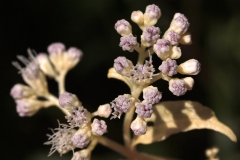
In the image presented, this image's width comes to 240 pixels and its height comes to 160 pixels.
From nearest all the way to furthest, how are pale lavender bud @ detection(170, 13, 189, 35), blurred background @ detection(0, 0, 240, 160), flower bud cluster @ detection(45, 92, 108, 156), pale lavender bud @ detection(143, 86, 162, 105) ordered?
pale lavender bud @ detection(143, 86, 162, 105) → flower bud cluster @ detection(45, 92, 108, 156) → pale lavender bud @ detection(170, 13, 189, 35) → blurred background @ detection(0, 0, 240, 160)

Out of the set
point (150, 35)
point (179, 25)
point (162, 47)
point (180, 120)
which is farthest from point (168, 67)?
point (180, 120)

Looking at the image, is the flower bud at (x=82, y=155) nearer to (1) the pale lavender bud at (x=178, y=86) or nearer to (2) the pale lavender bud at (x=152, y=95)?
(2) the pale lavender bud at (x=152, y=95)

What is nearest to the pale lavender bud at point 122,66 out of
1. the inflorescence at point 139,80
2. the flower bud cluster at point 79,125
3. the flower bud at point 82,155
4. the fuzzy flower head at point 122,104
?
the inflorescence at point 139,80

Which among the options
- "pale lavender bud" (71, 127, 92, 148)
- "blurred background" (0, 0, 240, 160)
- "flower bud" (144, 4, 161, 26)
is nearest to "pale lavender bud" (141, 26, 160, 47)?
"flower bud" (144, 4, 161, 26)

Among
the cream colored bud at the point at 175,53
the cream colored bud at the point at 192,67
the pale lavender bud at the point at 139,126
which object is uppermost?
the cream colored bud at the point at 175,53

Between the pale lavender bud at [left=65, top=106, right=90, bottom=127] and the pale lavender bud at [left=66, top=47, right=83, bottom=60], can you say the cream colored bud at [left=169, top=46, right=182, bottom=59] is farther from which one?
the pale lavender bud at [left=66, top=47, right=83, bottom=60]

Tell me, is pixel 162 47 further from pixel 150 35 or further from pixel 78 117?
pixel 78 117

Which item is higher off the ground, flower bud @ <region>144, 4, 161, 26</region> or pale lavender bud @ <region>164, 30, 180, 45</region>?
flower bud @ <region>144, 4, 161, 26</region>

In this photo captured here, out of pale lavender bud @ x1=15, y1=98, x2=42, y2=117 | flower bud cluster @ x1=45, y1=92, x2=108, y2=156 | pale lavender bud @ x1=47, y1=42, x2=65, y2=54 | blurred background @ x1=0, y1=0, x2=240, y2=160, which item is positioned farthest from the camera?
blurred background @ x1=0, y1=0, x2=240, y2=160
